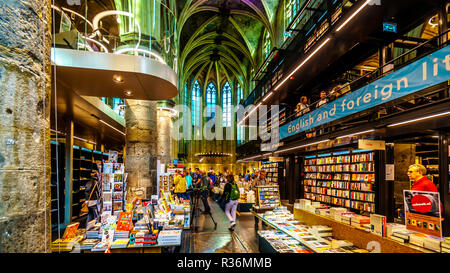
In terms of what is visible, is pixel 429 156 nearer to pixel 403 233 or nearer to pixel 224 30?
pixel 403 233

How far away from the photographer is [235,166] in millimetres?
30078

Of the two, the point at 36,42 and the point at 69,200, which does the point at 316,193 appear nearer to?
the point at 69,200

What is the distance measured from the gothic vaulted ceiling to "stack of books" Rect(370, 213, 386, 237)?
50.9 ft

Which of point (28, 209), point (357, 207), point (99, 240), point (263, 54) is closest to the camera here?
point (28, 209)

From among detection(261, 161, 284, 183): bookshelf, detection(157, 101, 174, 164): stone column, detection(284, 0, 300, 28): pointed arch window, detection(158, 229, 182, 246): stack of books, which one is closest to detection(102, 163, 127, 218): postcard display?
detection(158, 229, 182, 246): stack of books

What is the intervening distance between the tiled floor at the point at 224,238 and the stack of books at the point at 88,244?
6.29 feet

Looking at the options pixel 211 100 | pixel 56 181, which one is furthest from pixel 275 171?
pixel 211 100

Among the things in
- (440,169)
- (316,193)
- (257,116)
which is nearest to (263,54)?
(257,116)

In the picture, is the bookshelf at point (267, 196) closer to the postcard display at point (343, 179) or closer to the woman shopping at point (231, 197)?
the woman shopping at point (231, 197)

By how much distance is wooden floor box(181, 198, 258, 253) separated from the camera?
471cm

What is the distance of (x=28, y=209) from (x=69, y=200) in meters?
5.93

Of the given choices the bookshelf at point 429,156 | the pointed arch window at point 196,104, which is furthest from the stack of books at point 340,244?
the pointed arch window at point 196,104

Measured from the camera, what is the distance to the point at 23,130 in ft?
4.32

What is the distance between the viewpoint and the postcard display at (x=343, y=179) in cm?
687
